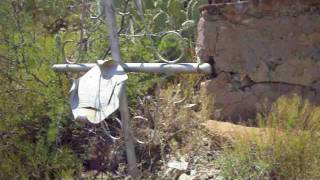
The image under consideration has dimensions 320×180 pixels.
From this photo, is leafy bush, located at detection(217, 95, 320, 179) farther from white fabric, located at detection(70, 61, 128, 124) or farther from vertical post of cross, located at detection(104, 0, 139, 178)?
white fabric, located at detection(70, 61, 128, 124)

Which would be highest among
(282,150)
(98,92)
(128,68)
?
(128,68)

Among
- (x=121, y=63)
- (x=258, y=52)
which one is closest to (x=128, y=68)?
(x=121, y=63)

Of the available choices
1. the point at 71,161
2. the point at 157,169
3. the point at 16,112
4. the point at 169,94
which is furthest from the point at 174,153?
the point at 16,112

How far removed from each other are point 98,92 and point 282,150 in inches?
39.7

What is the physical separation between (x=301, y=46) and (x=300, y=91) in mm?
281

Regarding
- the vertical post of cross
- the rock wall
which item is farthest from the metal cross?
the rock wall

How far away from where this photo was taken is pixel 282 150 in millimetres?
2535

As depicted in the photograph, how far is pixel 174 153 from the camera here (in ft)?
10.2

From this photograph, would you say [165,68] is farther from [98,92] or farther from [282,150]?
[282,150]

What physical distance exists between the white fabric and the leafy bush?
26.8 inches

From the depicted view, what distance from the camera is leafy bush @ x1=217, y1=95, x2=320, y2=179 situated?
2.51 metres

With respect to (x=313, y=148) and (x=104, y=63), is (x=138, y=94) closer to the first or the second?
(x=104, y=63)

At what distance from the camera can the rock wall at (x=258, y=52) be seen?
3162mm

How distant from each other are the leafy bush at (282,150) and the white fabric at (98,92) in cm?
68
